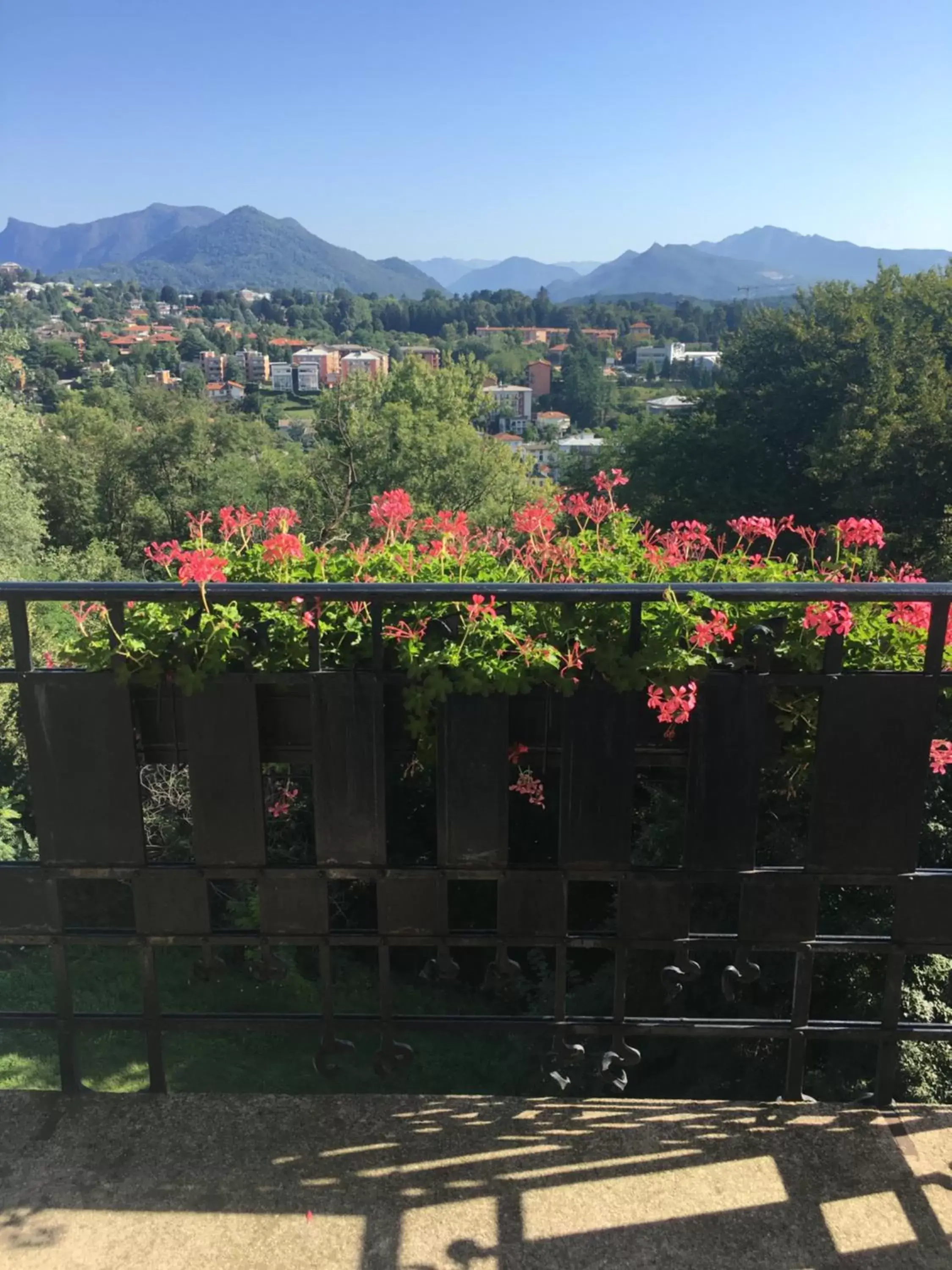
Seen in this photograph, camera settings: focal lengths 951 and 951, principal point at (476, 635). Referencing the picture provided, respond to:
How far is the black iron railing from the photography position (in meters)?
2.11

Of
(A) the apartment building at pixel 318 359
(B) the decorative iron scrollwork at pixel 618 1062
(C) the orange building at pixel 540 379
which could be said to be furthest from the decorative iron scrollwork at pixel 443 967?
(C) the orange building at pixel 540 379

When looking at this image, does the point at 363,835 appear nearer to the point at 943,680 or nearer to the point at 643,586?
the point at 643,586

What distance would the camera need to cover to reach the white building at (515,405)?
108 m

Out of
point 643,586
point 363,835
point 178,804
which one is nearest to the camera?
point 643,586

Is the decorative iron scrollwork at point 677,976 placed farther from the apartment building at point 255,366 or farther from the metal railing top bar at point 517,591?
the apartment building at point 255,366

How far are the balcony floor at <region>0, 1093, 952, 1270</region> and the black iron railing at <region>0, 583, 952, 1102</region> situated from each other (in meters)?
0.21

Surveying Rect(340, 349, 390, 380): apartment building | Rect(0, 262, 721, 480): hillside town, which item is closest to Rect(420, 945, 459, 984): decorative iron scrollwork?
Rect(340, 349, 390, 380): apartment building

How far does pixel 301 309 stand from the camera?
158500mm

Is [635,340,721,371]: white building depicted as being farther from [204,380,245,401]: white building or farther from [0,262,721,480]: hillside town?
[204,380,245,401]: white building

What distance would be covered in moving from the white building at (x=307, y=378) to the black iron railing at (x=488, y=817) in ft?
356

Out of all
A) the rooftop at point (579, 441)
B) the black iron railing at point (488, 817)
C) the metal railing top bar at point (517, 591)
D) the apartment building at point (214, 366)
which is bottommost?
the rooftop at point (579, 441)

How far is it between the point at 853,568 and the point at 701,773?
0.66m

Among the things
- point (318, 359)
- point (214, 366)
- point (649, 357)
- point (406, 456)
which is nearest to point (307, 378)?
point (318, 359)

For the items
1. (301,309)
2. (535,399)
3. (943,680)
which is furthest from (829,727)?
(301,309)
